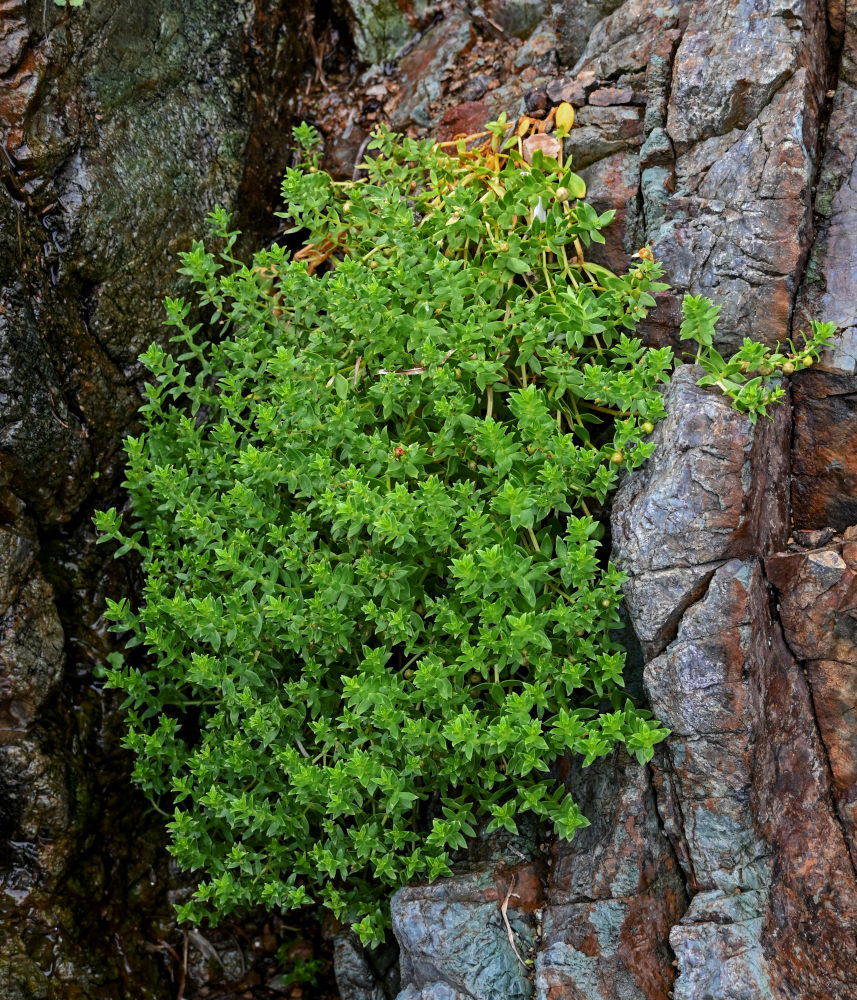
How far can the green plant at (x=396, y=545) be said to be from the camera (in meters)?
3.51

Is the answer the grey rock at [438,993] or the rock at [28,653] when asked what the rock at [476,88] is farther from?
the grey rock at [438,993]

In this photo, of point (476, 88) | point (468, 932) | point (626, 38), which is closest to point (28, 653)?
point (468, 932)

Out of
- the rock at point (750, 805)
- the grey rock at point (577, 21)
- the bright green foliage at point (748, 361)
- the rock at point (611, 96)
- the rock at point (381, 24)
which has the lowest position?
the rock at point (750, 805)

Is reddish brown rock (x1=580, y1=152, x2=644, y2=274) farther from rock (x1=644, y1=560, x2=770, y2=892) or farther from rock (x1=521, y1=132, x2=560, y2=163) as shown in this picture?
rock (x1=644, y1=560, x2=770, y2=892)

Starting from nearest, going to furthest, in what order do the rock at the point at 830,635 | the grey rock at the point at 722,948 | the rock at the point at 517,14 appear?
1. the grey rock at the point at 722,948
2. the rock at the point at 830,635
3. the rock at the point at 517,14

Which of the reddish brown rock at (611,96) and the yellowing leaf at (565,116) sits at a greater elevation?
the reddish brown rock at (611,96)

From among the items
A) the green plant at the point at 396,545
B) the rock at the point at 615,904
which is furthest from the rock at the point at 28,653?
the rock at the point at 615,904

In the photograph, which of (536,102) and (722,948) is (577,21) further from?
(722,948)

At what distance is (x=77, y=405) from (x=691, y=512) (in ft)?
9.80

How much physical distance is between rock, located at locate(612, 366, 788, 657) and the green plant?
117 millimetres

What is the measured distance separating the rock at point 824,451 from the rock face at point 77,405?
126 inches

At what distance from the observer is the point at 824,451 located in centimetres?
377

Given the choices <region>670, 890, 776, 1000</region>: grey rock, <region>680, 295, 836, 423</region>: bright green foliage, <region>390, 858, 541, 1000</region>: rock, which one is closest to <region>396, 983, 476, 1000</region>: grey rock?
<region>390, 858, 541, 1000</region>: rock

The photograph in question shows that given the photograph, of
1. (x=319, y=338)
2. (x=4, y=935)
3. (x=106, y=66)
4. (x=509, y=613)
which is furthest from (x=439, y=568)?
(x=106, y=66)
